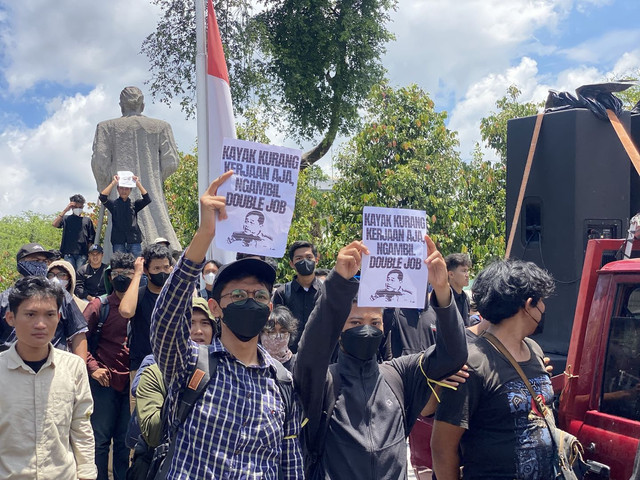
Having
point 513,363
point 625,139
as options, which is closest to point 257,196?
point 513,363

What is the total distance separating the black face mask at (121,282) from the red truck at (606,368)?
335 centimetres

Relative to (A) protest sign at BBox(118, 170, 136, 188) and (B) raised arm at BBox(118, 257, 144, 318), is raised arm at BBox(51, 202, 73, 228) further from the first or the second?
(B) raised arm at BBox(118, 257, 144, 318)

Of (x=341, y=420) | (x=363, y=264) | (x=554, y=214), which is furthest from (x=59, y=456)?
(x=554, y=214)

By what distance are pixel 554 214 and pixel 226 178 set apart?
126 inches

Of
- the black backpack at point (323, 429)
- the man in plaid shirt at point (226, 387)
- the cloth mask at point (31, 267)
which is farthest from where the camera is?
the cloth mask at point (31, 267)

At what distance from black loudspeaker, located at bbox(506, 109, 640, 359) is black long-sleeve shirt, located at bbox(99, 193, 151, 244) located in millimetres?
4895

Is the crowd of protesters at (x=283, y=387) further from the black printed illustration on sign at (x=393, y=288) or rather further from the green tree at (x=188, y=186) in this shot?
the green tree at (x=188, y=186)

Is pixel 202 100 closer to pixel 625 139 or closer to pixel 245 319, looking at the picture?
pixel 625 139

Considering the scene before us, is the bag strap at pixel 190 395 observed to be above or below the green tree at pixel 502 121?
below

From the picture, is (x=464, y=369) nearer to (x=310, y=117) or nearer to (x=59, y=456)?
(x=59, y=456)

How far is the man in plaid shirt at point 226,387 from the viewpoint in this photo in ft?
7.84

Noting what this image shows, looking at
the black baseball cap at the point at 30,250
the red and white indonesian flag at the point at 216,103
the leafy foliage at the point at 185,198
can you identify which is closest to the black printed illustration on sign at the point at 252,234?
the black baseball cap at the point at 30,250

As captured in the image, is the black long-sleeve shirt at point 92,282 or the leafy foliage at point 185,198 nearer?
the black long-sleeve shirt at point 92,282

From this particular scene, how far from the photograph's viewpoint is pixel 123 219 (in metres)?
8.41
